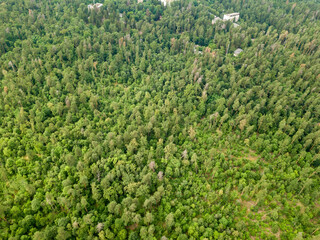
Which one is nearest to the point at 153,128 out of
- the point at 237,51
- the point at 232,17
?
the point at 237,51

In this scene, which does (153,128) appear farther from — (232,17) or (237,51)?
(232,17)

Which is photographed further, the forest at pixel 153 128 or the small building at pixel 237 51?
the small building at pixel 237 51

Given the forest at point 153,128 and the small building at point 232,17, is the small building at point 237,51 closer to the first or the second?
the forest at point 153,128

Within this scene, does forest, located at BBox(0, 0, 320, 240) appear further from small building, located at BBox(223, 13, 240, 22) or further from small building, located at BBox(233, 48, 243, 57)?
small building, located at BBox(223, 13, 240, 22)

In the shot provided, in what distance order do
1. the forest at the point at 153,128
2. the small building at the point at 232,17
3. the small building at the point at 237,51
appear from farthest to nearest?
the small building at the point at 232,17
the small building at the point at 237,51
the forest at the point at 153,128

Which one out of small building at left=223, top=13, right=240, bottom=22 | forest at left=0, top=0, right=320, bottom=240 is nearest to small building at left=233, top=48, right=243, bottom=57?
forest at left=0, top=0, right=320, bottom=240

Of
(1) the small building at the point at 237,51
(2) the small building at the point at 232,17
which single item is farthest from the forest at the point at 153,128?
(2) the small building at the point at 232,17

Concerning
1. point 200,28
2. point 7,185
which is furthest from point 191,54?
point 7,185

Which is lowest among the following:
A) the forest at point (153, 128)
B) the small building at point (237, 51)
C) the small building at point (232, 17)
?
the forest at point (153, 128)

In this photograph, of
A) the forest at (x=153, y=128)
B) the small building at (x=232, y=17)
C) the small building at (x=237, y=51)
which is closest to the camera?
the forest at (x=153, y=128)
